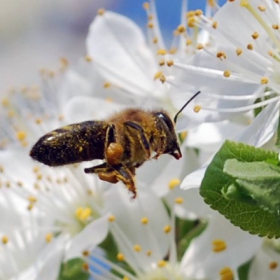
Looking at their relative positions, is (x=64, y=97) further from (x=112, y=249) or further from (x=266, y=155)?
(x=266, y=155)

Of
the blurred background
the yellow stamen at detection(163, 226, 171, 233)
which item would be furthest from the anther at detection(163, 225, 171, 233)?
the blurred background

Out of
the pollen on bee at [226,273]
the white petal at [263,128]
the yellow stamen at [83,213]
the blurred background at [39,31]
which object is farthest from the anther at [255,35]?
the blurred background at [39,31]

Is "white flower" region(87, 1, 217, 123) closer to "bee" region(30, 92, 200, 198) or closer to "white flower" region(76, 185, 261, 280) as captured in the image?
"white flower" region(76, 185, 261, 280)

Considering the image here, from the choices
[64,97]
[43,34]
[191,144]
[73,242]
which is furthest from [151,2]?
[43,34]

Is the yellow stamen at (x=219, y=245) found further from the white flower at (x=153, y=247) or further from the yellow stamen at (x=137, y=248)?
the yellow stamen at (x=137, y=248)

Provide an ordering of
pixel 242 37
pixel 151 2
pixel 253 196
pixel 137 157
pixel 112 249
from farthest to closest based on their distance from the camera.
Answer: pixel 151 2 → pixel 112 249 → pixel 242 37 → pixel 137 157 → pixel 253 196

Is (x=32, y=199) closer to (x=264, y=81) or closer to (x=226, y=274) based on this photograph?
(x=226, y=274)

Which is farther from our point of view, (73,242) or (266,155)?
(73,242)
